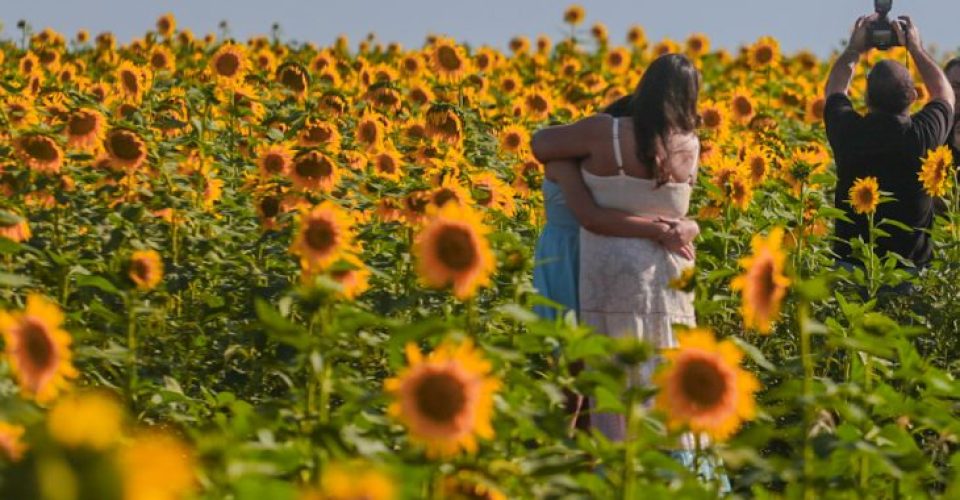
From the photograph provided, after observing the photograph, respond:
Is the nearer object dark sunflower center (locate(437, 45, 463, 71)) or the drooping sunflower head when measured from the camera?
the drooping sunflower head

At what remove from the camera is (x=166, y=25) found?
1353 centimetres

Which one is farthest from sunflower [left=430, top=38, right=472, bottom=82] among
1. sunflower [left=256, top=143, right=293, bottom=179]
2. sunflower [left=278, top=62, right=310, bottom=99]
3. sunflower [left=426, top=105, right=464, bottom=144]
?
sunflower [left=256, top=143, right=293, bottom=179]

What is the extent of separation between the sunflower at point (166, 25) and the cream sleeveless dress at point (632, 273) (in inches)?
347

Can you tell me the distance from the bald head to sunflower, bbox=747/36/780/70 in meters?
5.90

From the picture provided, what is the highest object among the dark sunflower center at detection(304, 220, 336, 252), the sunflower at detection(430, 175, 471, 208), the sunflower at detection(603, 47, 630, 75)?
the sunflower at detection(603, 47, 630, 75)

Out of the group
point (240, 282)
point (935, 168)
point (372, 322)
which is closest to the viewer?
point (372, 322)

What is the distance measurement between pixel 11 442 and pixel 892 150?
4.59m

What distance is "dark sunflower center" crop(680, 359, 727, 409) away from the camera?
3285 mm

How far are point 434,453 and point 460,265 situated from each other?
624 mm

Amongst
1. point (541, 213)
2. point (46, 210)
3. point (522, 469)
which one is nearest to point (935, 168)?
point (541, 213)

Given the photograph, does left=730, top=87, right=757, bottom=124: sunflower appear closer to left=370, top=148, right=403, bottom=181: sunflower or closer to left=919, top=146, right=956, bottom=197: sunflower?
left=919, top=146, right=956, bottom=197: sunflower

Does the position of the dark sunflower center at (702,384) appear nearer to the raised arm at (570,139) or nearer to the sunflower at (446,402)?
the sunflower at (446,402)

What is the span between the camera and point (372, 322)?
371cm

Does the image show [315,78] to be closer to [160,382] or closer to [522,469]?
[160,382]
